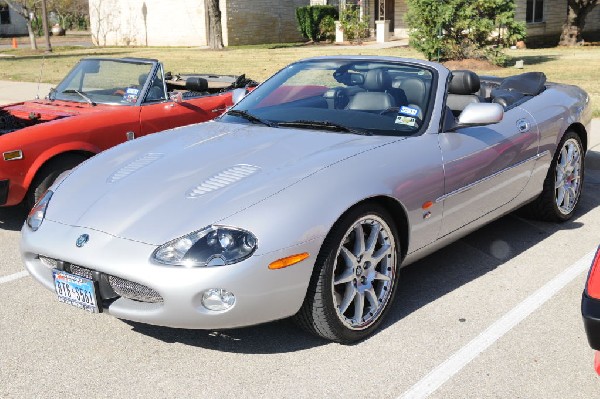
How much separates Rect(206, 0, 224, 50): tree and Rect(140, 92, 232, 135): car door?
2478cm

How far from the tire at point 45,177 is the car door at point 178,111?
869mm

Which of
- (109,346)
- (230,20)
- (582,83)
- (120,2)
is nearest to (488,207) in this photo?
(109,346)

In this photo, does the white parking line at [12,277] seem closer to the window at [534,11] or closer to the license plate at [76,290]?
the license plate at [76,290]

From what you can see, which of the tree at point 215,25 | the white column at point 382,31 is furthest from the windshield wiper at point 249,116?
the white column at point 382,31

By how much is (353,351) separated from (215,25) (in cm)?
2999

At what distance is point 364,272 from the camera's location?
3732 millimetres

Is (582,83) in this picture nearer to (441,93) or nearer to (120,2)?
(441,93)

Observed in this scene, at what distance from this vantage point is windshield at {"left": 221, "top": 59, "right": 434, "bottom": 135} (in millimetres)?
4348

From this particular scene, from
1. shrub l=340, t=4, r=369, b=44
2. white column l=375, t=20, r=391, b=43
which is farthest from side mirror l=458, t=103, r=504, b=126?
white column l=375, t=20, r=391, b=43

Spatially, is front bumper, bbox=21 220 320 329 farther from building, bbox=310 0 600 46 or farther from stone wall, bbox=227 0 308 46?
stone wall, bbox=227 0 308 46

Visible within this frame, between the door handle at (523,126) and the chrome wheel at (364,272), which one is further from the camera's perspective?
the door handle at (523,126)

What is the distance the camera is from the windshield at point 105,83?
22.0 feet

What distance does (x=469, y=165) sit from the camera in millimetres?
4355

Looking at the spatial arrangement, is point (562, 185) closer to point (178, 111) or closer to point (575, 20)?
point (178, 111)
